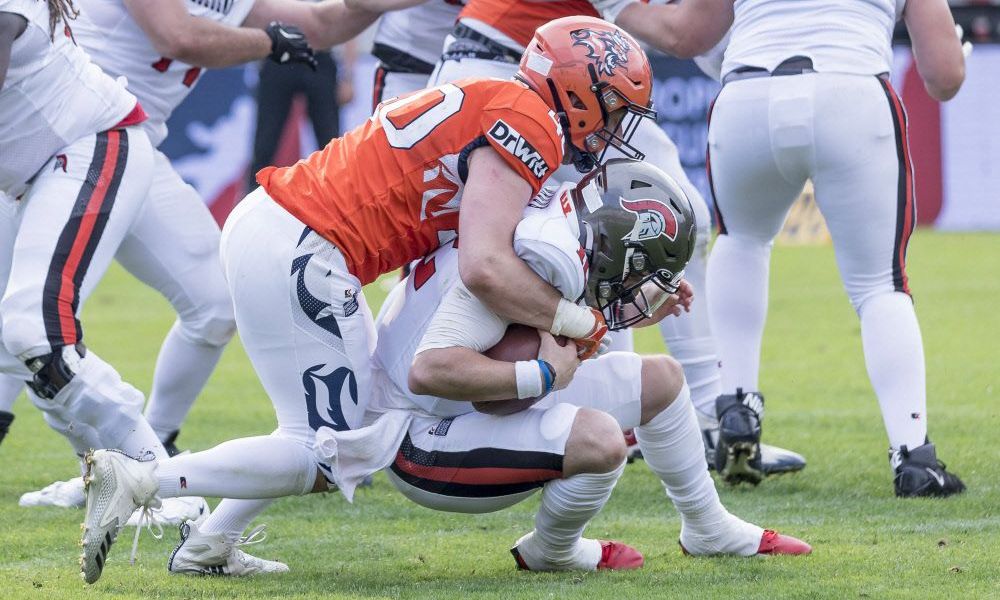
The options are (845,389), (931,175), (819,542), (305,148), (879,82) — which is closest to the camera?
(819,542)

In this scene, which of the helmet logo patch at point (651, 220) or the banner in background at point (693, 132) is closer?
the helmet logo patch at point (651, 220)

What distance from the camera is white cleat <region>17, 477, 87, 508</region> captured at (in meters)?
4.73

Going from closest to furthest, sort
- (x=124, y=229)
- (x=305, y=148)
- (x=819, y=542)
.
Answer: (x=819, y=542) < (x=124, y=229) < (x=305, y=148)

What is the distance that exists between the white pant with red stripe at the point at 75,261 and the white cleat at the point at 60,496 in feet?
1.14

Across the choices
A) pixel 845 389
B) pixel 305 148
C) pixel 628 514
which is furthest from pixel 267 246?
pixel 305 148

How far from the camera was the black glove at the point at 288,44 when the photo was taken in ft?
16.1

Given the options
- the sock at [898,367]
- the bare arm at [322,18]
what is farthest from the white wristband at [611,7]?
the sock at [898,367]

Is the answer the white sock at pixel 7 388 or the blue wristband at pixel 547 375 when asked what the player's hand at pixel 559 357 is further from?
the white sock at pixel 7 388

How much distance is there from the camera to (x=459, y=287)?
361 centimetres

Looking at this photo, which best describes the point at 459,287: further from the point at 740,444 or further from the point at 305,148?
the point at 305,148

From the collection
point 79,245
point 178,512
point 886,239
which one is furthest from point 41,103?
point 886,239

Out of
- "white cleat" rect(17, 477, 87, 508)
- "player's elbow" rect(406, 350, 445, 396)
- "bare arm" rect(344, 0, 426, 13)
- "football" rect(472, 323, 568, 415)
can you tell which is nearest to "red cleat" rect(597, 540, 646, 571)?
"football" rect(472, 323, 568, 415)

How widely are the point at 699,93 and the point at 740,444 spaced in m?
9.34

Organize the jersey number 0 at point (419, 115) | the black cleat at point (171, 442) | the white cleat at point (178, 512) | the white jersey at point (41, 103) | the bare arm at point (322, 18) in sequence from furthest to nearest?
the bare arm at point (322, 18)
the black cleat at point (171, 442)
the white cleat at point (178, 512)
the white jersey at point (41, 103)
the jersey number 0 at point (419, 115)
